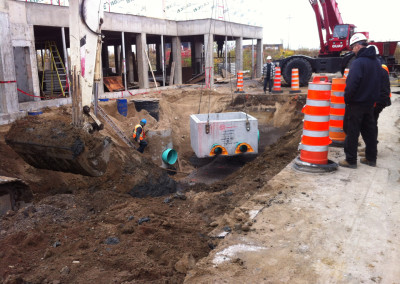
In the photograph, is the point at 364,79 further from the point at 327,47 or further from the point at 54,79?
the point at 327,47

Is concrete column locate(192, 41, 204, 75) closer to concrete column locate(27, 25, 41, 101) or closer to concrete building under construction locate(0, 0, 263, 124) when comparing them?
concrete building under construction locate(0, 0, 263, 124)

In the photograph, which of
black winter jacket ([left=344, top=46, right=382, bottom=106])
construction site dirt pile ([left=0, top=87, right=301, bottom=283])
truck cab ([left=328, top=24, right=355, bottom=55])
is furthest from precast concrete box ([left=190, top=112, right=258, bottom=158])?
truck cab ([left=328, top=24, right=355, bottom=55])

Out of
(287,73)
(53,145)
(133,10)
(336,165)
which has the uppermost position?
(133,10)

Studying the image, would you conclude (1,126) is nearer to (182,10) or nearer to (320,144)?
(320,144)

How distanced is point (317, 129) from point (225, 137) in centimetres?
376

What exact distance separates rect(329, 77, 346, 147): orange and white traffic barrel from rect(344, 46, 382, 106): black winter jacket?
1.18 metres

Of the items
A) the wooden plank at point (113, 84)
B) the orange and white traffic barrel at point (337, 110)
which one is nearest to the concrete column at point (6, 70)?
the wooden plank at point (113, 84)

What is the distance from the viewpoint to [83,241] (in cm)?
356

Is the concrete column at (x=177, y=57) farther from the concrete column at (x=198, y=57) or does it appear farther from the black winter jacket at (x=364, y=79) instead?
the black winter jacket at (x=364, y=79)

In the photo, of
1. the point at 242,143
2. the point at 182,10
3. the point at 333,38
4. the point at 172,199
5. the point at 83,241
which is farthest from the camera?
the point at 182,10

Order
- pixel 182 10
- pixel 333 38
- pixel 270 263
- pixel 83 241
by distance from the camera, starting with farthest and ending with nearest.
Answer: pixel 182 10 < pixel 333 38 < pixel 83 241 < pixel 270 263

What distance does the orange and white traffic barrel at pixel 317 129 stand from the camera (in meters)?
5.32

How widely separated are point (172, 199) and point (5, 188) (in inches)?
93.1

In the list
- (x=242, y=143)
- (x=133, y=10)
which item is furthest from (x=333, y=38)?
(x=242, y=143)
